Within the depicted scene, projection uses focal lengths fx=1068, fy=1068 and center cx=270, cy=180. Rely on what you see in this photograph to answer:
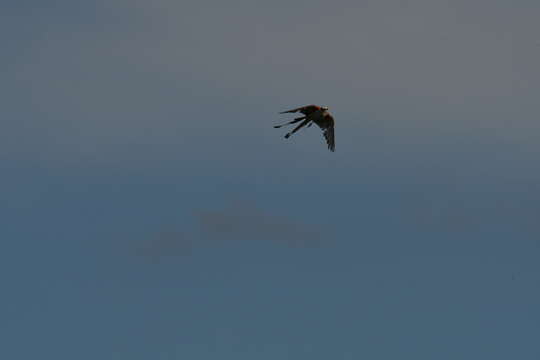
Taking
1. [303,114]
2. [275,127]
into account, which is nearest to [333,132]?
[303,114]

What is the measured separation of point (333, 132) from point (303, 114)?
16.5 feet

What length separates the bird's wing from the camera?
95438mm

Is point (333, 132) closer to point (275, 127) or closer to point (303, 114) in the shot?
point (303, 114)

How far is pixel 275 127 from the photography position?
275 feet

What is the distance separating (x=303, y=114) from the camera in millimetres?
92375

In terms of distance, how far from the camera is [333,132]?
96312mm

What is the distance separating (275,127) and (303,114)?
910 cm

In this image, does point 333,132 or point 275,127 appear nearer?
point 275,127

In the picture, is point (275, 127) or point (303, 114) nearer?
point (275, 127)

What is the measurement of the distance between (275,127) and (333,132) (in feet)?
44.7

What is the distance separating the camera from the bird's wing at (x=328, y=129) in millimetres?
95438

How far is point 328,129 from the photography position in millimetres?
95938
